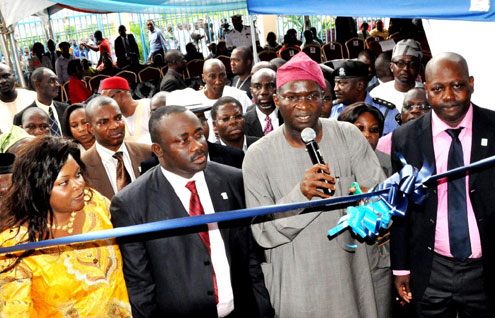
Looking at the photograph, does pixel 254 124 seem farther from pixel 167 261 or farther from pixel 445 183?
pixel 167 261

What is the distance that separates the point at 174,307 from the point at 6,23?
6.17 metres

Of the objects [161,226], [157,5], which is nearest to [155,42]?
[157,5]

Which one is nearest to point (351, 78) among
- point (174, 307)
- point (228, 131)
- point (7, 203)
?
point (228, 131)

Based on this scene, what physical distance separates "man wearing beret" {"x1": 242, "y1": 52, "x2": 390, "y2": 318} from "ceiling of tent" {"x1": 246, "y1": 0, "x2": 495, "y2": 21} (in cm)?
57

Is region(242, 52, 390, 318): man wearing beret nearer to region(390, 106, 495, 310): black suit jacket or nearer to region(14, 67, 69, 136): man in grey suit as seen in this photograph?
region(390, 106, 495, 310): black suit jacket

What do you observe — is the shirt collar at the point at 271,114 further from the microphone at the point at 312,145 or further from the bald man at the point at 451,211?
the microphone at the point at 312,145

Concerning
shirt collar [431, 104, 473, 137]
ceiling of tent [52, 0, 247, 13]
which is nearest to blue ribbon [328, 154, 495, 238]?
shirt collar [431, 104, 473, 137]

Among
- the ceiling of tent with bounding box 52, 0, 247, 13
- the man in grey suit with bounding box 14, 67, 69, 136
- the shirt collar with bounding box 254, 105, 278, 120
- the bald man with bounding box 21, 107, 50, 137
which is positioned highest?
the ceiling of tent with bounding box 52, 0, 247, 13

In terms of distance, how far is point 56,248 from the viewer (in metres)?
2.43

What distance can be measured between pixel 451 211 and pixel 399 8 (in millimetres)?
1185

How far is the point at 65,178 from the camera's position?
98.1 inches

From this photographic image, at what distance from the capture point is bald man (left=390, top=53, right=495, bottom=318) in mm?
2746

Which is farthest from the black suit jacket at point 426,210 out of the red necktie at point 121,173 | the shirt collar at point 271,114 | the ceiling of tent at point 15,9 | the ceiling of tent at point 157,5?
the ceiling of tent at point 15,9

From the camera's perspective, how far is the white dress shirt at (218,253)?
8.68 ft
